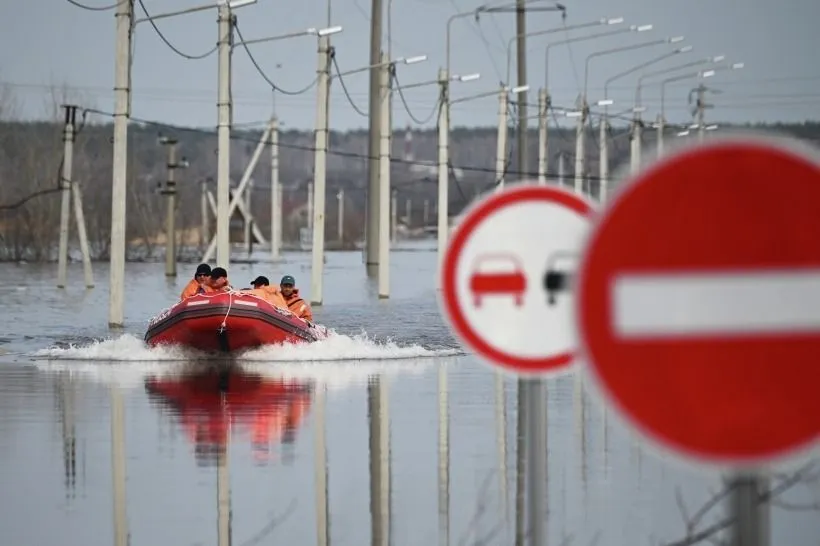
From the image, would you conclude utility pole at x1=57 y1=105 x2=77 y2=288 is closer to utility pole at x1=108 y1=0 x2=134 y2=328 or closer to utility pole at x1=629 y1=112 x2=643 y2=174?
utility pole at x1=629 y1=112 x2=643 y2=174

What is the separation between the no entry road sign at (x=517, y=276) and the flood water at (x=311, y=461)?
1447 millimetres

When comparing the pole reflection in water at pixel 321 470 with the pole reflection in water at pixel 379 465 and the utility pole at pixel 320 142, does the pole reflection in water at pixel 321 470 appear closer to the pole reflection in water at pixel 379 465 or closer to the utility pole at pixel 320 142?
the pole reflection in water at pixel 379 465

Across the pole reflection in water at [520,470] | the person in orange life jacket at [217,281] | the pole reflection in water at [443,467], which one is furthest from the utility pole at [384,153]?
the pole reflection in water at [520,470]

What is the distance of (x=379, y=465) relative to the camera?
16656 mm

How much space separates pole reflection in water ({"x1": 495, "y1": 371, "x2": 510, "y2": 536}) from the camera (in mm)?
13759

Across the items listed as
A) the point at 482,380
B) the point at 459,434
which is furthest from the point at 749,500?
the point at 482,380

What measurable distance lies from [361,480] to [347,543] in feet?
11.5

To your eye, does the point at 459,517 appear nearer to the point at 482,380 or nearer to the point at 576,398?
the point at 576,398

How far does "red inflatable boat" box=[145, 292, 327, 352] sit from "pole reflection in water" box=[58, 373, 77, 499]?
211 inches

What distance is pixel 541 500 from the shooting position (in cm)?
718

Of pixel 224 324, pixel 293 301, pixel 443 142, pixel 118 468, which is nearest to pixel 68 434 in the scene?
pixel 118 468

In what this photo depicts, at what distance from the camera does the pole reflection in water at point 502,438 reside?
13.8m

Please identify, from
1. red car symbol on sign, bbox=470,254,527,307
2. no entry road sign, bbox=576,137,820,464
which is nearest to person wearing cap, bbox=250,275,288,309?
red car symbol on sign, bbox=470,254,527,307

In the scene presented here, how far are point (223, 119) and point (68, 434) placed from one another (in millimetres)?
29517
